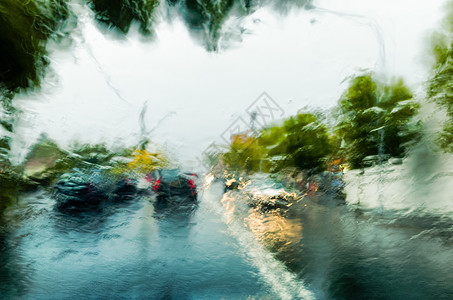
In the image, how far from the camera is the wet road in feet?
6.04

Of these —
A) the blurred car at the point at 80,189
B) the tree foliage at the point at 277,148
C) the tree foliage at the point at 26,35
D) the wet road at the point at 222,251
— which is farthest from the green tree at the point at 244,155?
the tree foliage at the point at 26,35

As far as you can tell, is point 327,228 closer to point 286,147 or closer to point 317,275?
point 317,275

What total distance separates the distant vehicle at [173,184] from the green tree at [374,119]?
1489 millimetres

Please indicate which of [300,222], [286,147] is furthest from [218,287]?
[286,147]

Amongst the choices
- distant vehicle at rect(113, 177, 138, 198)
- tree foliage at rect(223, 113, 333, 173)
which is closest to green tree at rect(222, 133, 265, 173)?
tree foliage at rect(223, 113, 333, 173)

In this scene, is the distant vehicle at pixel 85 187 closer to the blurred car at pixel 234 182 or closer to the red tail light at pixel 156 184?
the red tail light at pixel 156 184

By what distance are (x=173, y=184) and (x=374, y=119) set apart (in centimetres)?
195

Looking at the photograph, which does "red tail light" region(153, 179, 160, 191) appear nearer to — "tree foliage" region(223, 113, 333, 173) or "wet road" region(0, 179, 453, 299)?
"wet road" region(0, 179, 453, 299)

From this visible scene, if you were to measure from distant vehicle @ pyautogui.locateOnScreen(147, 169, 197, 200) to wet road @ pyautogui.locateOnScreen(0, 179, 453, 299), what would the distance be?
123mm

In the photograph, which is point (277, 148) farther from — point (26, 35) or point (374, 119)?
point (26, 35)

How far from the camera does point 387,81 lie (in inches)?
84.0

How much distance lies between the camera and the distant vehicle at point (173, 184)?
2.60 meters

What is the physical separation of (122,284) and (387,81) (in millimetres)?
2642

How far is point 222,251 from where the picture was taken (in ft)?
7.73
